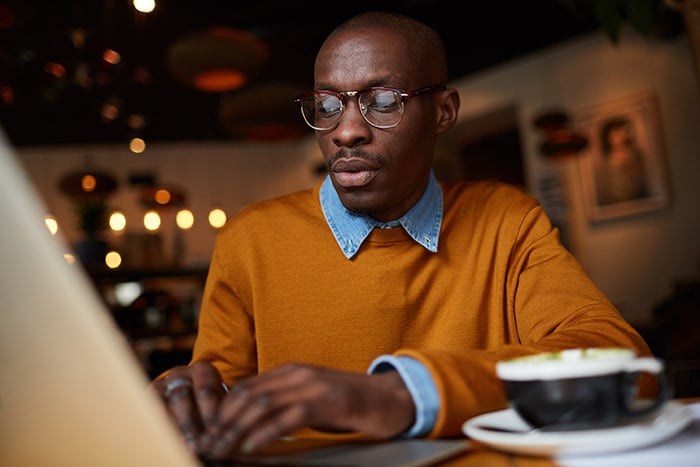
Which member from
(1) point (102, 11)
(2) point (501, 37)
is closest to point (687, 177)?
(2) point (501, 37)

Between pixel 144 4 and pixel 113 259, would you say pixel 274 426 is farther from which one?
pixel 113 259

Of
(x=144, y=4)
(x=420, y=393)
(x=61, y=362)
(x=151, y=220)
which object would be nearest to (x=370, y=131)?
(x=420, y=393)

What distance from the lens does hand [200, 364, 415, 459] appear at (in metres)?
0.57

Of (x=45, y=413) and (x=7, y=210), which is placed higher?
(x=7, y=210)

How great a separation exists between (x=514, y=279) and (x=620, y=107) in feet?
18.8

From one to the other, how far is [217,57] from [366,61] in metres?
3.06

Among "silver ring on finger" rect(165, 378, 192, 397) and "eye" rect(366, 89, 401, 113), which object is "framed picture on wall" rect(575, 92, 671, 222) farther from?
"silver ring on finger" rect(165, 378, 192, 397)

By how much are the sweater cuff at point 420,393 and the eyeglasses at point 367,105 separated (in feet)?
1.78

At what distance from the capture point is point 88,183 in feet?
17.1

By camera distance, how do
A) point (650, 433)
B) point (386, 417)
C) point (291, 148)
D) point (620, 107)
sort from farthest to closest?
1. point (291, 148)
2. point (620, 107)
3. point (386, 417)
4. point (650, 433)

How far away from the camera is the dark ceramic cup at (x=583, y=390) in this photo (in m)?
0.56

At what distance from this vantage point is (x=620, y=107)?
6398mm

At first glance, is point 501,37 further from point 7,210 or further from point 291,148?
point 7,210

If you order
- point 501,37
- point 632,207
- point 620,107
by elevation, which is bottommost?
point 632,207
